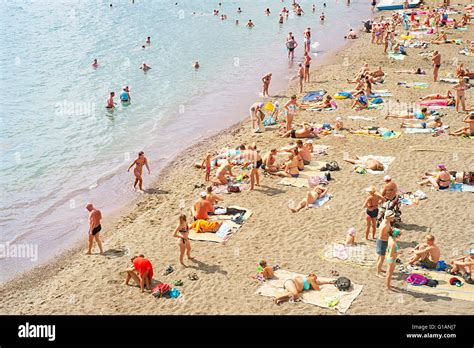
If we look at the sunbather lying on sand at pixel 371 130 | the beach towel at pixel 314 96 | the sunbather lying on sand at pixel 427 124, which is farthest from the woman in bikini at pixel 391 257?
the beach towel at pixel 314 96

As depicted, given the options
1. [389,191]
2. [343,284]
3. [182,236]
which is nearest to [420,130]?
[389,191]

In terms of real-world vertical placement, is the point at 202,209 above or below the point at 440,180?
below

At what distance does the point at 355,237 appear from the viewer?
11.8 metres

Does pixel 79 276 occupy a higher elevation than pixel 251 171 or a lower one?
lower

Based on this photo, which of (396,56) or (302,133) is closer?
(302,133)

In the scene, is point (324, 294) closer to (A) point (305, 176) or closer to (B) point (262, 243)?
(B) point (262, 243)

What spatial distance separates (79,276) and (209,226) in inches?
121

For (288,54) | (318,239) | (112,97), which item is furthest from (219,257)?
(288,54)

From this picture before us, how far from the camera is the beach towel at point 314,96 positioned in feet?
73.9

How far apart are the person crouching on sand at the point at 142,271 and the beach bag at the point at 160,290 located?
0.74ft

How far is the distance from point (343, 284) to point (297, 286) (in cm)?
83

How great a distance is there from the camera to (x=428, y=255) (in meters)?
10.4

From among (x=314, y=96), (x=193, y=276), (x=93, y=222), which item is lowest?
(x=193, y=276)
